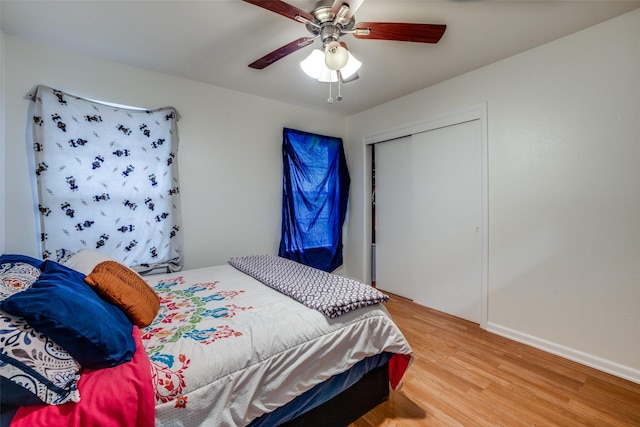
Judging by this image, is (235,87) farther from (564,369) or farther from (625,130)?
(564,369)

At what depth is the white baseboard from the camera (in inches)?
71.3

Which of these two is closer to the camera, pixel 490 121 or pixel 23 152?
pixel 23 152

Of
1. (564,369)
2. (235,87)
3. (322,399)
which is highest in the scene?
(235,87)

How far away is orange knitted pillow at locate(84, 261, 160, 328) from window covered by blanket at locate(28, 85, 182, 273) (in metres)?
1.05

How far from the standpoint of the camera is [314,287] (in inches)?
67.7

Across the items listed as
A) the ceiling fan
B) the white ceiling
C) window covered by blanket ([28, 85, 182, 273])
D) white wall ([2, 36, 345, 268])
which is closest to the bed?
window covered by blanket ([28, 85, 182, 273])

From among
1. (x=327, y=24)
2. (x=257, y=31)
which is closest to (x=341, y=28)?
(x=327, y=24)

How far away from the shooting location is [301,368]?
1.23 m

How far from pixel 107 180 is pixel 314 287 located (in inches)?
78.6

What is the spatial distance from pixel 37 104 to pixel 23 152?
0.37 meters

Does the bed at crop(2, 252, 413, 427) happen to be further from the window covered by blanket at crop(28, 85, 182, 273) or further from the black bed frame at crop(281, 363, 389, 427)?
the window covered by blanket at crop(28, 85, 182, 273)

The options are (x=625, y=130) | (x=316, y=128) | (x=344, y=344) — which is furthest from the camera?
(x=316, y=128)

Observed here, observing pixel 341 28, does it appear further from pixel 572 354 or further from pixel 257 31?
pixel 572 354

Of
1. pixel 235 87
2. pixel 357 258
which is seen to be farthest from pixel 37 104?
pixel 357 258
